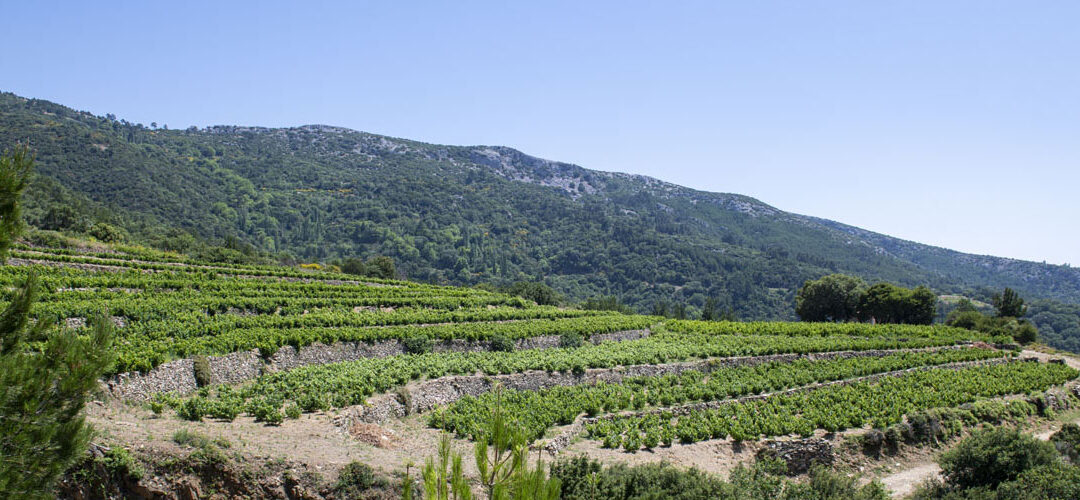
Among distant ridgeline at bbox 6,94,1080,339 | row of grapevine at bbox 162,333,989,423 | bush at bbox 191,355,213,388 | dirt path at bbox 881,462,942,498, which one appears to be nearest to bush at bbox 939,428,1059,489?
dirt path at bbox 881,462,942,498

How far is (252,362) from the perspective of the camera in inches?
941

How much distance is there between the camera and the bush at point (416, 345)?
3133 centimetres

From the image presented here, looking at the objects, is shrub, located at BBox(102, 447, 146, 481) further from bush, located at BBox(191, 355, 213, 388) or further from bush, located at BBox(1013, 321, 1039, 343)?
bush, located at BBox(1013, 321, 1039, 343)

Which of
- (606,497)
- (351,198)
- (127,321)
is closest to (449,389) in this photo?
(606,497)

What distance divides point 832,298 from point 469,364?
54.1m

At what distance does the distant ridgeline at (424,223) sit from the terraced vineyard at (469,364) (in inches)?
1322

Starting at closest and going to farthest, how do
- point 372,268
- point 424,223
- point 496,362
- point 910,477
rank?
point 910,477 < point 496,362 < point 372,268 < point 424,223

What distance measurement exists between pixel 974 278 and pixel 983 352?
181 m

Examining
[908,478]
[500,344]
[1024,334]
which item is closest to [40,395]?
[908,478]

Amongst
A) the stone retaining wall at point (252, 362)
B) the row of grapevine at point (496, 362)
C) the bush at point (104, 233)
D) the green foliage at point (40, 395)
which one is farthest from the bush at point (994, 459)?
the bush at point (104, 233)

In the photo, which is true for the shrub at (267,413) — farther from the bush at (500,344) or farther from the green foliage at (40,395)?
the bush at (500,344)

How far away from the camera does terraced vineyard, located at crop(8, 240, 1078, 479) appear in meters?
20.4

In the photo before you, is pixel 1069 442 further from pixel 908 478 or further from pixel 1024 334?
pixel 1024 334

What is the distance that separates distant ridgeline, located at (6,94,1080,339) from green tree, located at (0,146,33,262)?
200ft
